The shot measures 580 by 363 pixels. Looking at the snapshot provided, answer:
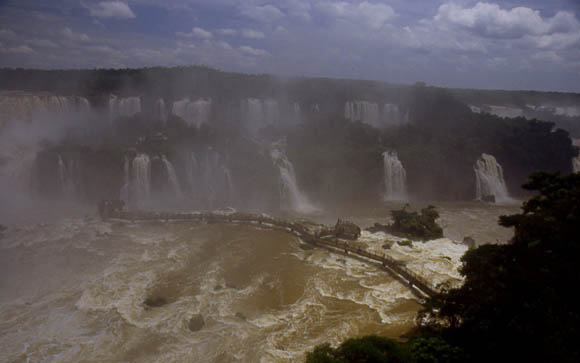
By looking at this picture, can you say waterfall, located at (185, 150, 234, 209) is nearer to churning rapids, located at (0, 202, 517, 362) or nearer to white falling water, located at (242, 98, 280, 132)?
churning rapids, located at (0, 202, 517, 362)

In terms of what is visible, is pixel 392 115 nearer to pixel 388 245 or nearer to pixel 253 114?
pixel 253 114

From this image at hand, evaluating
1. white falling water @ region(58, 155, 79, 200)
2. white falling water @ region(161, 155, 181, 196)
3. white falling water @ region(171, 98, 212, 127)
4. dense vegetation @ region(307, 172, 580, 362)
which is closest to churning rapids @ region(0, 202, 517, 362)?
dense vegetation @ region(307, 172, 580, 362)

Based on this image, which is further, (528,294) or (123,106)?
(123,106)

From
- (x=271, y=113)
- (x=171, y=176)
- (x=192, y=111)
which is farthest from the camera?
(x=271, y=113)

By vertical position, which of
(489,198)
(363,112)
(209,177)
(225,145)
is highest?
(363,112)

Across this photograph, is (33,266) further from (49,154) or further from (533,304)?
(533,304)

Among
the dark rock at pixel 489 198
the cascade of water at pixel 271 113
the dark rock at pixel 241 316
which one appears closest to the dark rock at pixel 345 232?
the dark rock at pixel 241 316

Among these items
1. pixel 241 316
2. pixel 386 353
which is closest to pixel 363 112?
pixel 241 316

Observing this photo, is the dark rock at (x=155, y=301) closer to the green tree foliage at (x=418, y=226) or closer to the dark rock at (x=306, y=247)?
the dark rock at (x=306, y=247)
